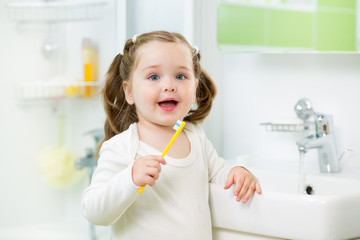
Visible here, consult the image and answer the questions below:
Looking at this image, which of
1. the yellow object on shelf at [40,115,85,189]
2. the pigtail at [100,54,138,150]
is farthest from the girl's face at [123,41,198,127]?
the yellow object on shelf at [40,115,85,189]

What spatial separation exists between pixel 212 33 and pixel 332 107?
0.47 meters

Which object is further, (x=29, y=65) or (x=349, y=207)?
(x=29, y=65)

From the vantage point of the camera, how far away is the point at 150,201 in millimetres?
1150

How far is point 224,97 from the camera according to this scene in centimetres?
188

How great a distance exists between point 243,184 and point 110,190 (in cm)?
29

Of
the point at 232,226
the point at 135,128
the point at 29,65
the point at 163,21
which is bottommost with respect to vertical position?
the point at 232,226

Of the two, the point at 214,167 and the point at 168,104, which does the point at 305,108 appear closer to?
the point at 214,167

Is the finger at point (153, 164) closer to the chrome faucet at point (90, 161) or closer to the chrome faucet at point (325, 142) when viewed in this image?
the chrome faucet at point (325, 142)

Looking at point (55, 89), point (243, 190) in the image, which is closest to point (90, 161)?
point (55, 89)

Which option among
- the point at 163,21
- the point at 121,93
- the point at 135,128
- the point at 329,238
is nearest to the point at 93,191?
the point at 135,128

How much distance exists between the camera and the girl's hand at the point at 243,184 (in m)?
1.16

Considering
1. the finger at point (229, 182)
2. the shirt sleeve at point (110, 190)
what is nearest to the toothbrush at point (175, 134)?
the shirt sleeve at point (110, 190)

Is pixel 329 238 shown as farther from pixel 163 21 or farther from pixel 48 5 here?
pixel 48 5

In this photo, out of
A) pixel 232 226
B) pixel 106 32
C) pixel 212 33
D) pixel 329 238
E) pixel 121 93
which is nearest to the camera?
pixel 329 238
